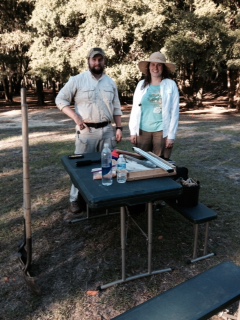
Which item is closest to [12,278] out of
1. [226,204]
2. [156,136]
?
[156,136]

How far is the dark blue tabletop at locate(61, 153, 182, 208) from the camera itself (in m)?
2.38

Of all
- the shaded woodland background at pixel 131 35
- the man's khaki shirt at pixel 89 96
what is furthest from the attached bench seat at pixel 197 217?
the shaded woodland background at pixel 131 35

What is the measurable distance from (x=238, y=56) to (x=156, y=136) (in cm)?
Answer: 1231

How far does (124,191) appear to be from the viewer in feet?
8.16

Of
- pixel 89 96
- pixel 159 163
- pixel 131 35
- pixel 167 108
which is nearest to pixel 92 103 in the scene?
pixel 89 96

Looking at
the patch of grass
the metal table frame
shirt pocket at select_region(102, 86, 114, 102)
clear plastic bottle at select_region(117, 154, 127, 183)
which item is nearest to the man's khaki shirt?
shirt pocket at select_region(102, 86, 114, 102)

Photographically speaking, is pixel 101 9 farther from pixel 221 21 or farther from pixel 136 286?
pixel 136 286

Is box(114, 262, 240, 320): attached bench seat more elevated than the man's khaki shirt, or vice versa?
the man's khaki shirt

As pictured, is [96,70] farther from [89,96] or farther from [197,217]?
[197,217]

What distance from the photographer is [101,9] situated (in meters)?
14.1

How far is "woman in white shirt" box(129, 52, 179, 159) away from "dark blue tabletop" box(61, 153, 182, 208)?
1204mm

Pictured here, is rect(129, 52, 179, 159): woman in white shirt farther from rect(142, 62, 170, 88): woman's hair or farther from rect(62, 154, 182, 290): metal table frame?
rect(62, 154, 182, 290): metal table frame

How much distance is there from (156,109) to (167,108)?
0.14 metres

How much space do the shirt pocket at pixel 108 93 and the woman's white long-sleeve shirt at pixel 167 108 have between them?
32cm
